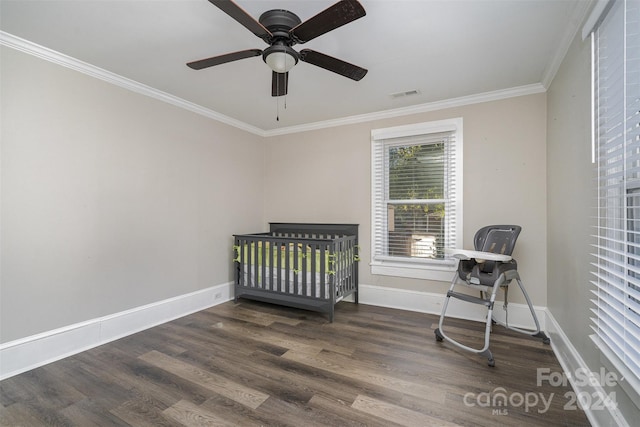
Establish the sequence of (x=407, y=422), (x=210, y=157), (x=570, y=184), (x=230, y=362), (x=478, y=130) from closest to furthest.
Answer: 1. (x=407, y=422)
2. (x=570, y=184)
3. (x=230, y=362)
4. (x=478, y=130)
5. (x=210, y=157)

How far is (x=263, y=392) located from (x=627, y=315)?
1870 millimetres

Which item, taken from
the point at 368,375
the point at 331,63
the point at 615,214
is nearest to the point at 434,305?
the point at 368,375

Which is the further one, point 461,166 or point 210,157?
point 210,157

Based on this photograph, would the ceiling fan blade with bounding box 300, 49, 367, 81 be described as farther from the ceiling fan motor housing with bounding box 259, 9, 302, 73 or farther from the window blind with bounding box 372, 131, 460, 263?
the window blind with bounding box 372, 131, 460, 263

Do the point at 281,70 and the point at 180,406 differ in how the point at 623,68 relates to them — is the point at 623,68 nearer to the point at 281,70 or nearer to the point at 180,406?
the point at 281,70

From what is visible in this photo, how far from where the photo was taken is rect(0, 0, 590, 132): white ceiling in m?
1.72

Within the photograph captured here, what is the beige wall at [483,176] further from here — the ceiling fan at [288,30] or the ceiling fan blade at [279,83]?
the ceiling fan at [288,30]

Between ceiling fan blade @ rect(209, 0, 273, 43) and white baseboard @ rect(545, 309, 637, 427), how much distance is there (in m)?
A: 2.42

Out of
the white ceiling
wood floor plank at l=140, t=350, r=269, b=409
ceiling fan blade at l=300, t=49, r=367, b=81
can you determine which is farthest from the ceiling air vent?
wood floor plank at l=140, t=350, r=269, b=409

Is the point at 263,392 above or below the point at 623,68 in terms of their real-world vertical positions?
below

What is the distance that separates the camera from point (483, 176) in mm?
2996

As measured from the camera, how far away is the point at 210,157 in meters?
3.49

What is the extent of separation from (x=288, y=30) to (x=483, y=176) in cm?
242

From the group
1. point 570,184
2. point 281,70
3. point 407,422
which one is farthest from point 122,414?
point 570,184
